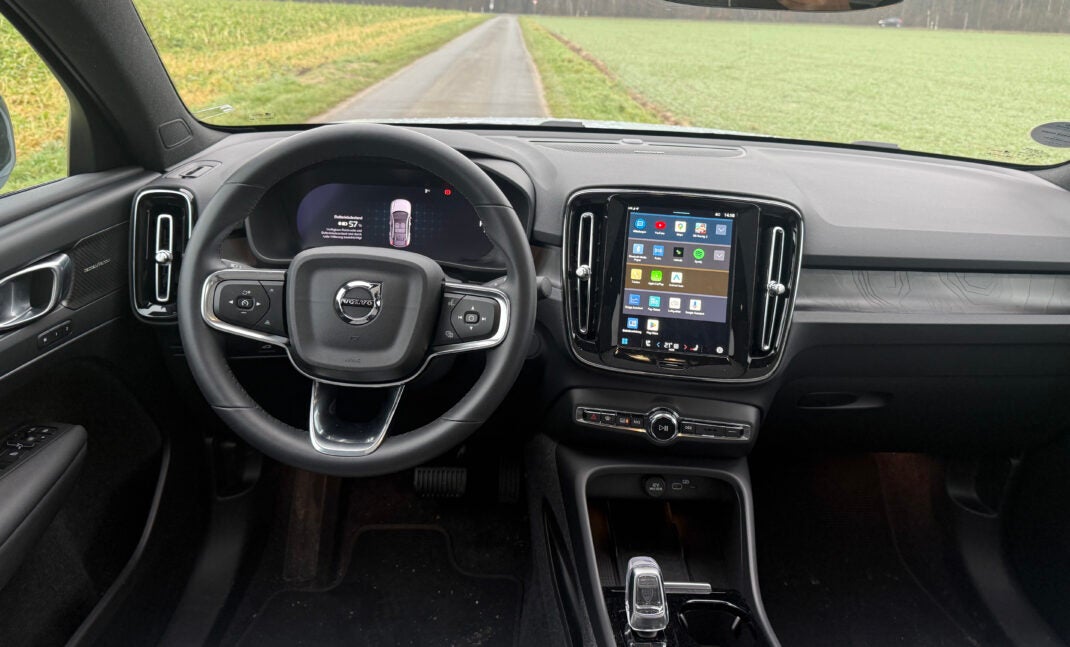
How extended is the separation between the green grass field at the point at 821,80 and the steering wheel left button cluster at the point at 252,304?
138cm

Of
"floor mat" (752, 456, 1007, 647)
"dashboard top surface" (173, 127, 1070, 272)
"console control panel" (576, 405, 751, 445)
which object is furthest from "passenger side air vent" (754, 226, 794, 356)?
"floor mat" (752, 456, 1007, 647)

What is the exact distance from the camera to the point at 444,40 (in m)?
3.36

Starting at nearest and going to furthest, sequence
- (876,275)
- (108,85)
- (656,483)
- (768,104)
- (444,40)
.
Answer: (108,85), (876,275), (656,483), (768,104), (444,40)

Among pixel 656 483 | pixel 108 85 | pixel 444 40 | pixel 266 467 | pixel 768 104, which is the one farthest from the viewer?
pixel 444 40

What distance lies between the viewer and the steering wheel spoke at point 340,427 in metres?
1.53

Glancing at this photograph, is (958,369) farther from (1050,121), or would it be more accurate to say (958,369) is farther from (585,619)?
(585,619)

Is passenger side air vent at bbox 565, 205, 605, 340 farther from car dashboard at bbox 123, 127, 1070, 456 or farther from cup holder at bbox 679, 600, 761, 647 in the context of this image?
cup holder at bbox 679, 600, 761, 647

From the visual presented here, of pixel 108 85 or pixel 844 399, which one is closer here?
pixel 108 85

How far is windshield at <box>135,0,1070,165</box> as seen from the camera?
7.54ft

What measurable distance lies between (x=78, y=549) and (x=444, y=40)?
242 cm

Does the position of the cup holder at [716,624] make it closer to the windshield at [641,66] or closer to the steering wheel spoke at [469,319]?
the steering wheel spoke at [469,319]

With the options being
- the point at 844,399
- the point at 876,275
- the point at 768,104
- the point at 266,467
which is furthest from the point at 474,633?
the point at 768,104

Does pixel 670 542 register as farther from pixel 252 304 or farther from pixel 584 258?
pixel 252 304

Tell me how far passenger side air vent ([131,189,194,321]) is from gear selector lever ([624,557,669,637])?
1.38 meters
